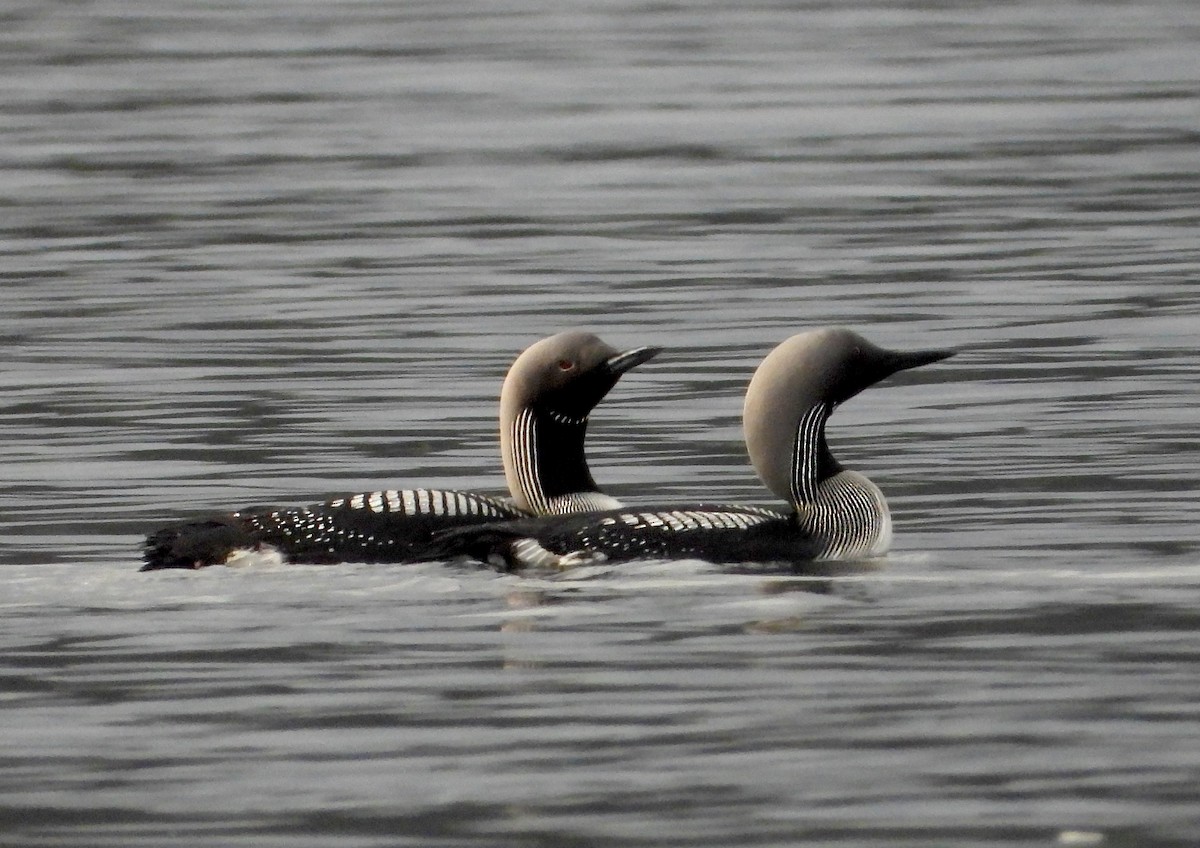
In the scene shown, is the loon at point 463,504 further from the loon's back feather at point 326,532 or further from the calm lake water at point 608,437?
the calm lake water at point 608,437

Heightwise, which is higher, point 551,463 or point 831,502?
point 551,463

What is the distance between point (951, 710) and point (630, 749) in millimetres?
728

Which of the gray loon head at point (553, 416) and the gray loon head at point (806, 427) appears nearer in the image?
the gray loon head at point (806, 427)

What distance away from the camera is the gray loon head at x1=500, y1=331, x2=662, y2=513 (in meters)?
9.30

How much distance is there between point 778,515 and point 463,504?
892 mm

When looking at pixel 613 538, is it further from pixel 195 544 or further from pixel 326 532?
pixel 195 544

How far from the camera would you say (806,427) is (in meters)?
9.28

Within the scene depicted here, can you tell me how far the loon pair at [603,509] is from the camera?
28.1ft

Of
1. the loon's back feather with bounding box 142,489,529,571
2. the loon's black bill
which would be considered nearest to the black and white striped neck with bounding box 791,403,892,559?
the loon's black bill

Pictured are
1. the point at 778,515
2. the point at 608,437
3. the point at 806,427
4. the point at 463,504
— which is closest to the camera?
the point at 463,504

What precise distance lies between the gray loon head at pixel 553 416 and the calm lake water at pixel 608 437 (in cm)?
92

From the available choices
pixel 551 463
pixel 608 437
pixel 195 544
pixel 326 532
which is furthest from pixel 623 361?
pixel 608 437

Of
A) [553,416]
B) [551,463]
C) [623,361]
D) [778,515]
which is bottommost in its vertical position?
[778,515]

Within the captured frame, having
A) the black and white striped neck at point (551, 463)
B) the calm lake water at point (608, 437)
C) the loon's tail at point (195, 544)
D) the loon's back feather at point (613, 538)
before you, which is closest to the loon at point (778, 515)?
the loon's back feather at point (613, 538)
